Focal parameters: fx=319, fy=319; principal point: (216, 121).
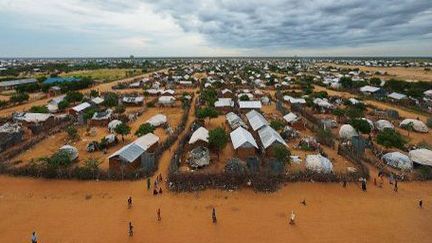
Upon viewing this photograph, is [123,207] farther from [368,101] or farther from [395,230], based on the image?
[368,101]

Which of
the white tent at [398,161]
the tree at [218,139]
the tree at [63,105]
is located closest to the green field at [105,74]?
the tree at [63,105]

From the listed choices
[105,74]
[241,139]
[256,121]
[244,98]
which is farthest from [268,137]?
[105,74]

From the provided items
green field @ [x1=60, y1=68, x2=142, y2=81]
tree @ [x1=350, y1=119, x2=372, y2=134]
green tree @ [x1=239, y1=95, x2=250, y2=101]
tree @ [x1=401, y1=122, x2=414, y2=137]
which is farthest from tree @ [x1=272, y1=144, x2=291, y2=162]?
green field @ [x1=60, y1=68, x2=142, y2=81]

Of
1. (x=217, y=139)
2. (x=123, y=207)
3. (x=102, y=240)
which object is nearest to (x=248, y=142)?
(x=217, y=139)

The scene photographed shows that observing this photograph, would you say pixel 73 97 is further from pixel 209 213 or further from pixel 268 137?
pixel 209 213

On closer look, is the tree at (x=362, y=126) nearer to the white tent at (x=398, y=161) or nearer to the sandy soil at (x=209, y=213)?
the white tent at (x=398, y=161)
